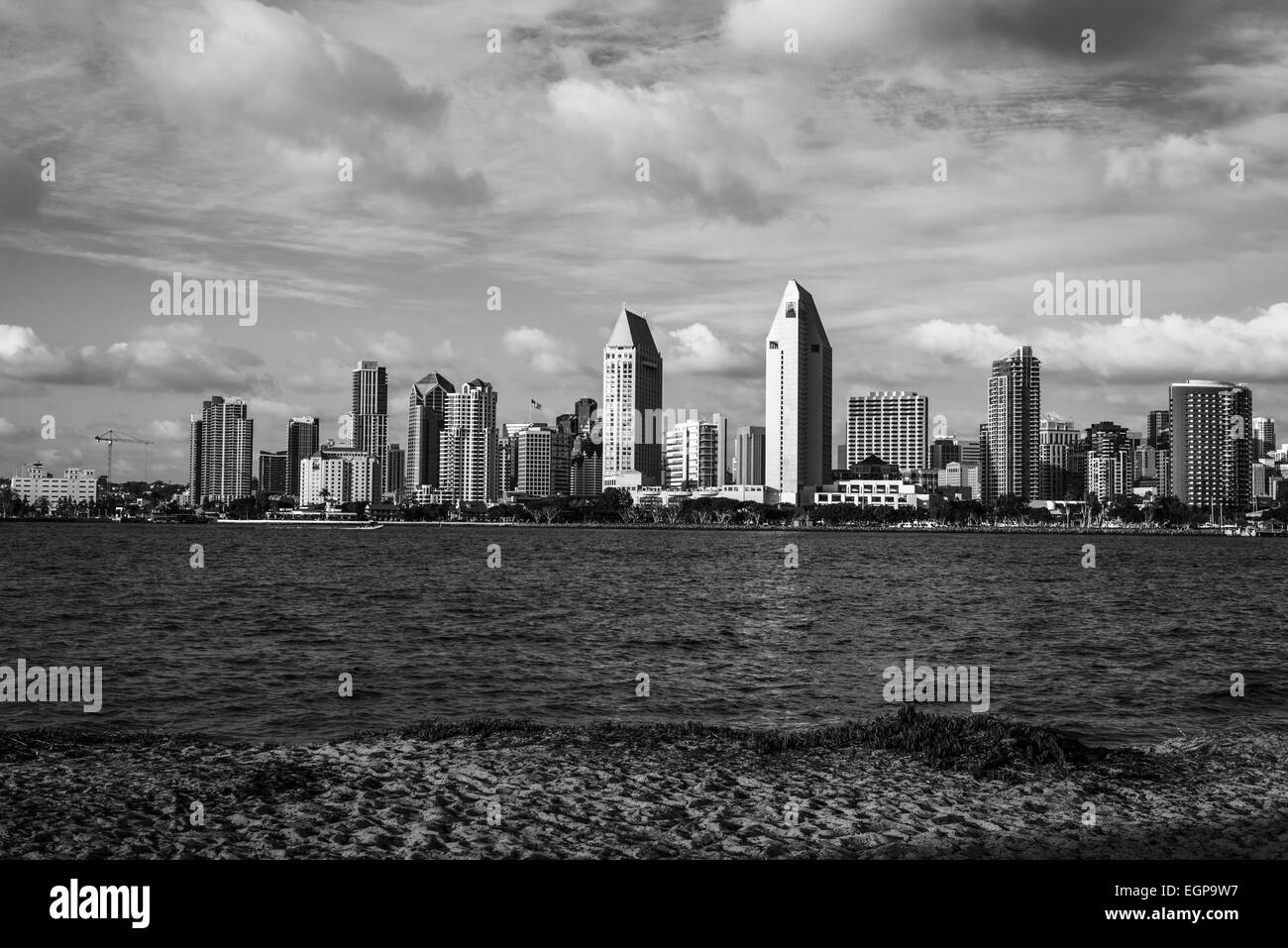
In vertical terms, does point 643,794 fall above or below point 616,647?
above

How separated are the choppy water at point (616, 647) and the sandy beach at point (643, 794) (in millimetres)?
6078

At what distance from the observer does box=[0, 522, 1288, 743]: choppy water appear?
29.1 m

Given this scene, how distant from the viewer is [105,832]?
14.3 m

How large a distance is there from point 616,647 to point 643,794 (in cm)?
2640

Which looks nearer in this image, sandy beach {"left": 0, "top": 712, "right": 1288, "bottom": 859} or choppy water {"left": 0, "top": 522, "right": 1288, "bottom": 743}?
sandy beach {"left": 0, "top": 712, "right": 1288, "bottom": 859}

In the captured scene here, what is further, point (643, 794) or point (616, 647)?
point (616, 647)

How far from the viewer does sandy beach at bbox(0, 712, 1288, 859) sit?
14406 mm

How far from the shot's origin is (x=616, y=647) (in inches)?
1694

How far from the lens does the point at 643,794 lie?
16.7 m

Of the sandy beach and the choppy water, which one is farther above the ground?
the sandy beach

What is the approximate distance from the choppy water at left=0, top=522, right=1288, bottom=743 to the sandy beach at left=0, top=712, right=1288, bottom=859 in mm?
6078

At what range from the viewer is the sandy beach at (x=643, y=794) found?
14406 mm
